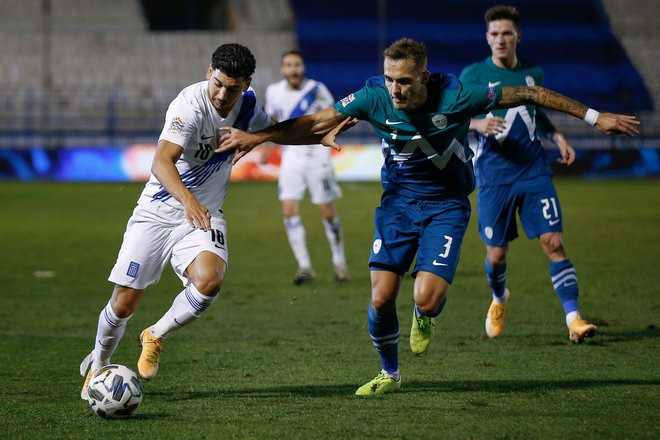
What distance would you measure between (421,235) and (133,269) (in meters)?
1.70

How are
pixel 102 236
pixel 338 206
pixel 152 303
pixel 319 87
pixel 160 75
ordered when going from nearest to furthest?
pixel 152 303, pixel 319 87, pixel 102 236, pixel 338 206, pixel 160 75

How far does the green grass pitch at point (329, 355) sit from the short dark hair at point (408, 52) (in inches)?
74.3

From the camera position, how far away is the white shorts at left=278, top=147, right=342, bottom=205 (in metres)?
12.5

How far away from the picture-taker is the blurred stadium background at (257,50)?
115 feet

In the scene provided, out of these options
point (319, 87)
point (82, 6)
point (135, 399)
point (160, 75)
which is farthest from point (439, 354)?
point (82, 6)

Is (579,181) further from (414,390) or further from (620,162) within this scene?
(414,390)

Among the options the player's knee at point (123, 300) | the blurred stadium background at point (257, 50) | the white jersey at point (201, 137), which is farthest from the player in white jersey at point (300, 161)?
the blurred stadium background at point (257, 50)

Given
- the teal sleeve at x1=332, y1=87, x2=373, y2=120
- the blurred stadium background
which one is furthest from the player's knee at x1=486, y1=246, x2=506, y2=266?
the blurred stadium background

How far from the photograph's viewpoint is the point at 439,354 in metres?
7.66

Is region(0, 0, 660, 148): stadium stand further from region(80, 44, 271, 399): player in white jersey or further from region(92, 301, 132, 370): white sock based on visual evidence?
region(92, 301, 132, 370): white sock

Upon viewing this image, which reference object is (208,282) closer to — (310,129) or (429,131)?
(310,129)

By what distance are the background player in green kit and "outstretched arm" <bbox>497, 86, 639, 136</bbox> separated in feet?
6.64

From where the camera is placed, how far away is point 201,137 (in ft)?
20.8

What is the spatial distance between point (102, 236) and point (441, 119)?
11.3 m
